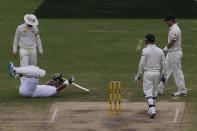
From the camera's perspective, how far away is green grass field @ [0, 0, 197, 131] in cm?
2044

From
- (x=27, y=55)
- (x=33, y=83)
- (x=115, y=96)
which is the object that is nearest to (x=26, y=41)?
(x=27, y=55)

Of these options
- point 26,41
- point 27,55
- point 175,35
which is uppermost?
point 175,35

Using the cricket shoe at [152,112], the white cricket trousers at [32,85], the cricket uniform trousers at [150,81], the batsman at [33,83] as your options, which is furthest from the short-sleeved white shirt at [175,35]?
the white cricket trousers at [32,85]

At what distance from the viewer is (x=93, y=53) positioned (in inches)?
1071

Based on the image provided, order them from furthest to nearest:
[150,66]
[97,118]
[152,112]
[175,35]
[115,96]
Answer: [175,35]
[115,96]
[150,66]
[97,118]
[152,112]

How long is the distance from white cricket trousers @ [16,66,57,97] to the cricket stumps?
6.64ft

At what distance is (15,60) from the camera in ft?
85.5

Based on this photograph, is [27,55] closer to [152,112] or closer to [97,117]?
[97,117]

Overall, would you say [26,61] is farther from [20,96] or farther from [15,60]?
[15,60]

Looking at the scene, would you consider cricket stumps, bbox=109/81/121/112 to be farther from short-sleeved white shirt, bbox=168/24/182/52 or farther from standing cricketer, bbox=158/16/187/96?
short-sleeved white shirt, bbox=168/24/182/52

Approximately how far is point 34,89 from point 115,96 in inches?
106

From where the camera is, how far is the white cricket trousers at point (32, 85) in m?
20.0

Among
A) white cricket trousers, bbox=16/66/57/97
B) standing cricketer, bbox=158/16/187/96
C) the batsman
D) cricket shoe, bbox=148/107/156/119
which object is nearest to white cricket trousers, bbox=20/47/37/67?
the batsman

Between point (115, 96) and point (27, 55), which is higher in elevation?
point (27, 55)
